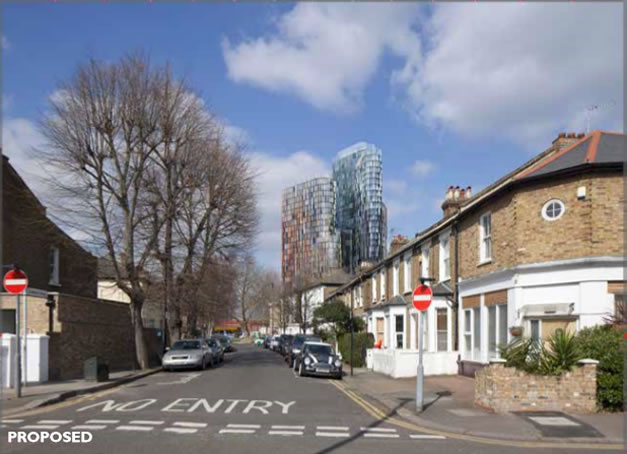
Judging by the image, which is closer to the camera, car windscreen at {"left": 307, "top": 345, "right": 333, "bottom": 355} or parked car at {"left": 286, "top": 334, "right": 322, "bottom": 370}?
car windscreen at {"left": 307, "top": 345, "right": 333, "bottom": 355}

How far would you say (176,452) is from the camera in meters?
9.31

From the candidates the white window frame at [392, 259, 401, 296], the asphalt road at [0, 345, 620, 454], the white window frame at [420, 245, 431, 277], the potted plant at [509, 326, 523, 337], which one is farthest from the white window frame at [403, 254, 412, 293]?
the asphalt road at [0, 345, 620, 454]

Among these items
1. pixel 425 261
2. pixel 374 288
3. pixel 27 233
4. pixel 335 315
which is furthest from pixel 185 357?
pixel 335 315

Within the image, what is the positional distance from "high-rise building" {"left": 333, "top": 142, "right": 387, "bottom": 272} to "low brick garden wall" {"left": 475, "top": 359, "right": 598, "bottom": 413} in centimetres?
7768

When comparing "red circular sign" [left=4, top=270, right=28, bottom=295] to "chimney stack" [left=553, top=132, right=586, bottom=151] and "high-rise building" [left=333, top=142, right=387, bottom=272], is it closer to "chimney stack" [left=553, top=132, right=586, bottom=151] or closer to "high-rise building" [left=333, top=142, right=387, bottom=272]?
"chimney stack" [left=553, top=132, right=586, bottom=151]

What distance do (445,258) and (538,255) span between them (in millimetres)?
8303

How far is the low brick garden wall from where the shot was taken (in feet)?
44.5

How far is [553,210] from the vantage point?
17.9 meters

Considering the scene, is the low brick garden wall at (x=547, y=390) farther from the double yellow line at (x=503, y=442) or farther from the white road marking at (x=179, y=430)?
the white road marking at (x=179, y=430)

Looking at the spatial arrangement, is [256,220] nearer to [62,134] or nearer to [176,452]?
[62,134]

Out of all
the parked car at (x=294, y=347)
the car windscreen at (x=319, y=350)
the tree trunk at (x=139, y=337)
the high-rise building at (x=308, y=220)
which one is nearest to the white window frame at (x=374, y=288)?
the parked car at (x=294, y=347)

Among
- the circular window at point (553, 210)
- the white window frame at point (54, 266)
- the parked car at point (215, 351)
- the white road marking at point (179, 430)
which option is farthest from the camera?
the parked car at point (215, 351)

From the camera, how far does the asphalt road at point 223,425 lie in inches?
388

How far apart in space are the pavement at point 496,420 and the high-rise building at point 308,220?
376 feet
